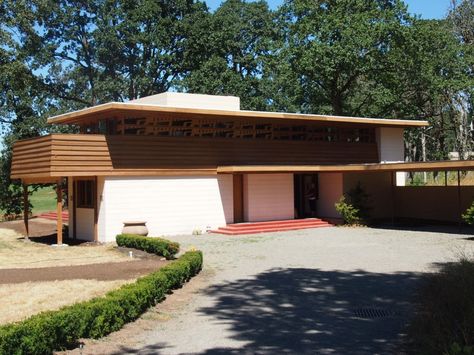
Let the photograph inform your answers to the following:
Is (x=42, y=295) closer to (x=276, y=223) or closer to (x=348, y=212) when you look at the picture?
(x=276, y=223)

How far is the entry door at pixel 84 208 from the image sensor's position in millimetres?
19667

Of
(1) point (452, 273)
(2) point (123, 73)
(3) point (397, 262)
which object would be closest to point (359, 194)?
(3) point (397, 262)

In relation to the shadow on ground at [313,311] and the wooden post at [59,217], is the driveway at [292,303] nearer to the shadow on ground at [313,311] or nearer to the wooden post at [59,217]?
the shadow on ground at [313,311]

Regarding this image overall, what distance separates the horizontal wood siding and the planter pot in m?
1.81

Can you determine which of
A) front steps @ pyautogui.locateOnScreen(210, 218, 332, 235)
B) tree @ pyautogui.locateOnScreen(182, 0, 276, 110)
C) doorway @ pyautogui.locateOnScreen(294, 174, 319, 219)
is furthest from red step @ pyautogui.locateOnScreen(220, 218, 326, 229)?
tree @ pyautogui.locateOnScreen(182, 0, 276, 110)

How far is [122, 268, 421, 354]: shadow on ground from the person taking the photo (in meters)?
6.57

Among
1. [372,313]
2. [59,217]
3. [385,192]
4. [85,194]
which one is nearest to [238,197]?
[85,194]

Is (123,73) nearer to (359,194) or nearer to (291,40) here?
(291,40)

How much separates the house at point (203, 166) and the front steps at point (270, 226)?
2.09ft

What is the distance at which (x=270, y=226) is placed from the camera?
21.8 metres

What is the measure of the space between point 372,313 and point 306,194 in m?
17.2

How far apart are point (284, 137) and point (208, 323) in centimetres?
1719

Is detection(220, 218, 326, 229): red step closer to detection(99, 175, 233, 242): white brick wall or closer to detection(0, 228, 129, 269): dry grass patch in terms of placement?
detection(99, 175, 233, 242): white brick wall

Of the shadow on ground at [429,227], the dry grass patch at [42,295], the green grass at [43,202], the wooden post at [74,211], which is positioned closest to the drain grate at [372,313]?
the dry grass patch at [42,295]
